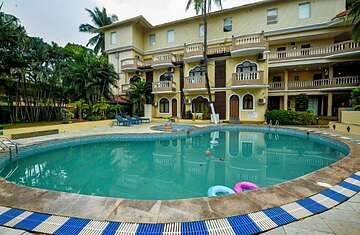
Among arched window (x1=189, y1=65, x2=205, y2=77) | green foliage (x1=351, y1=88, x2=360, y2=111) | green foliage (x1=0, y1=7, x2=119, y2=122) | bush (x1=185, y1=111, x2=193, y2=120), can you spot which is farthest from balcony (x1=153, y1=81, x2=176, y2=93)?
green foliage (x1=351, y1=88, x2=360, y2=111)

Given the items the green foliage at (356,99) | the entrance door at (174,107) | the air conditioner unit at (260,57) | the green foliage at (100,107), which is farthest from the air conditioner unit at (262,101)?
the green foliage at (100,107)

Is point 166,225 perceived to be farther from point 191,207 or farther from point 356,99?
point 356,99

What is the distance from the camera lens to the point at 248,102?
1694 cm

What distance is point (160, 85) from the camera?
1967cm

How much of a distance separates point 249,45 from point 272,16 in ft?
18.5

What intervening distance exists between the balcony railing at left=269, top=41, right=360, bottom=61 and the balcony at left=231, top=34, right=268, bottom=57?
245 centimetres

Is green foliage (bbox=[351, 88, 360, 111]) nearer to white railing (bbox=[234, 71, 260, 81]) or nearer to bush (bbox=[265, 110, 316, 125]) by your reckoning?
bush (bbox=[265, 110, 316, 125])

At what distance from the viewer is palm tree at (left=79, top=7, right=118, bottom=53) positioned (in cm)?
2633

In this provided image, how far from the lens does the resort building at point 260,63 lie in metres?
15.9

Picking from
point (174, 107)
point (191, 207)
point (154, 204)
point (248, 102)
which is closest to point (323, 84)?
point (248, 102)

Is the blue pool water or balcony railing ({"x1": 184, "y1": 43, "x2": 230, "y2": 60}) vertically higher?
balcony railing ({"x1": 184, "y1": 43, "x2": 230, "y2": 60})

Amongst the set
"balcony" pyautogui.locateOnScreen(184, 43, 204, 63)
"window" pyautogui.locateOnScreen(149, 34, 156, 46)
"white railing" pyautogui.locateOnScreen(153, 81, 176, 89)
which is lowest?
"white railing" pyautogui.locateOnScreen(153, 81, 176, 89)

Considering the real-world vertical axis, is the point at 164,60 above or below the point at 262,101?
above

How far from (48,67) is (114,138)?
828 cm
